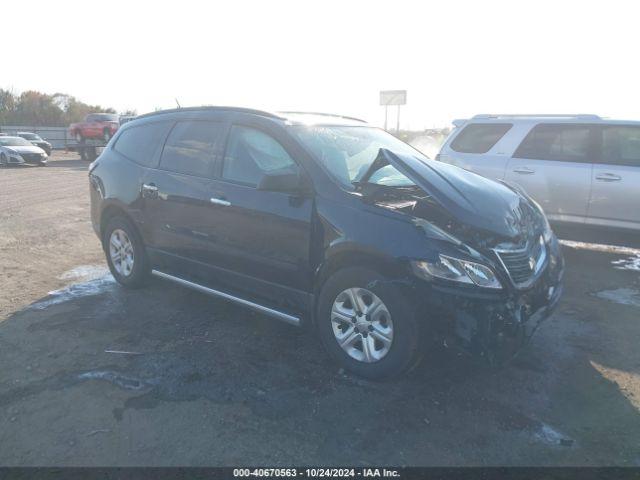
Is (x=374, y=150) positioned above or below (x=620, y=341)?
above

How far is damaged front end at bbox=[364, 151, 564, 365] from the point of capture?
2.97 m

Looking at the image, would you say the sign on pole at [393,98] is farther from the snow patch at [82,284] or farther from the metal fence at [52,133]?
the metal fence at [52,133]

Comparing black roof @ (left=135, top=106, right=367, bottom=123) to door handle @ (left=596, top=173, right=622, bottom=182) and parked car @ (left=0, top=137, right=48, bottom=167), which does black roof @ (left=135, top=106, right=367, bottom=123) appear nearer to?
door handle @ (left=596, top=173, right=622, bottom=182)

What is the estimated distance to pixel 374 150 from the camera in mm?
4375

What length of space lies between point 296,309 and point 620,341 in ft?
8.88

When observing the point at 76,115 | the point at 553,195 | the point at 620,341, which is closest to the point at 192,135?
the point at 620,341

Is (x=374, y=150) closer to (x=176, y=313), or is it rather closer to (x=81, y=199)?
(x=176, y=313)

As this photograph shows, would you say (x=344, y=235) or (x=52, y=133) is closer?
(x=344, y=235)

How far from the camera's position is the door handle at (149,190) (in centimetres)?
472

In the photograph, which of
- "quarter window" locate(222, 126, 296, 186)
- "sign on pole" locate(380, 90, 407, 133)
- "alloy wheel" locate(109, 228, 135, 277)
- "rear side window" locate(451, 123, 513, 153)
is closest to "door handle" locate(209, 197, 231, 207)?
"quarter window" locate(222, 126, 296, 186)

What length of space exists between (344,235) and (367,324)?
24.2 inches

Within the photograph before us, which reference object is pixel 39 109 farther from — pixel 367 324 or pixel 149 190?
pixel 367 324

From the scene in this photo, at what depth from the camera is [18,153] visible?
21.7 m

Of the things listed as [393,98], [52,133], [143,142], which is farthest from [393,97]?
[52,133]
